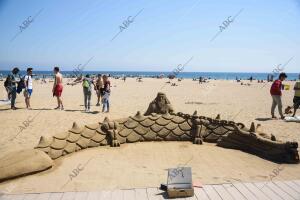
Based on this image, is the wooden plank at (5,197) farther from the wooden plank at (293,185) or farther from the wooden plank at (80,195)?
the wooden plank at (293,185)

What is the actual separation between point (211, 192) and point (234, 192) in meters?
0.39

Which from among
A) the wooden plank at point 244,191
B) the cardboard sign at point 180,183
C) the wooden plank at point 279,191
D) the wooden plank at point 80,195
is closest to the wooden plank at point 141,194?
the cardboard sign at point 180,183

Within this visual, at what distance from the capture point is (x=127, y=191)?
516cm

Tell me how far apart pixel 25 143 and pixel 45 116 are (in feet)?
12.7

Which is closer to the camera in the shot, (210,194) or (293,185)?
(210,194)

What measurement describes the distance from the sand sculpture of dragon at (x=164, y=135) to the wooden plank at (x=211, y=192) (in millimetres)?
2560

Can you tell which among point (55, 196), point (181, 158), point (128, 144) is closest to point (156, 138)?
point (128, 144)

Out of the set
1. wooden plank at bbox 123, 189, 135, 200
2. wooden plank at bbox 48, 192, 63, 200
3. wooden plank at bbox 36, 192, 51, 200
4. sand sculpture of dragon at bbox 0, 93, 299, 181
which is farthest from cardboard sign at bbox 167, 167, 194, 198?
sand sculpture of dragon at bbox 0, 93, 299, 181

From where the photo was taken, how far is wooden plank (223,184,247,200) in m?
4.94

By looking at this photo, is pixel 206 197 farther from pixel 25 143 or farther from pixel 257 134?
pixel 25 143

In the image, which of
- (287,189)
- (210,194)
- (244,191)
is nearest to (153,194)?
(210,194)

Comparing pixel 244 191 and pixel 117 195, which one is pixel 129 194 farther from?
pixel 244 191

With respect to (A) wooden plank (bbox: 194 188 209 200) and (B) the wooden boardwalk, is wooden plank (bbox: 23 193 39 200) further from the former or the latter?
(A) wooden plank (bbox: 194 188 209 200)

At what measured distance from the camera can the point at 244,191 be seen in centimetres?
516
